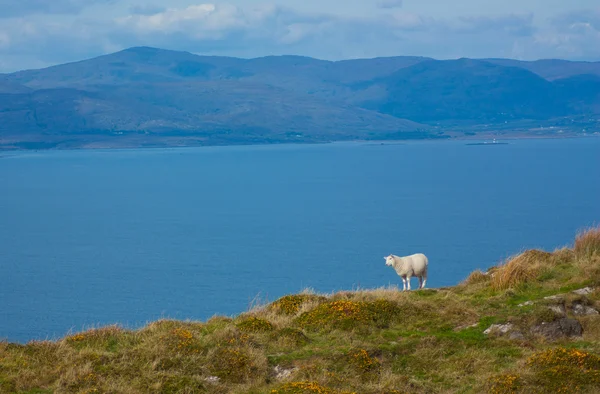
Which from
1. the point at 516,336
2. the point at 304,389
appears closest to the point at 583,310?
the point at 516,336

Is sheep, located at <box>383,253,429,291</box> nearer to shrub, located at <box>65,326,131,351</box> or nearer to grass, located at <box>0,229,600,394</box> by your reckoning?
grass, located at <box>0,229,600,394</box>

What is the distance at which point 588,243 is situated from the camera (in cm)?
2195

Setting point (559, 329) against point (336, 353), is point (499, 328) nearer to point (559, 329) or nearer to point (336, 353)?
point (559, 329)

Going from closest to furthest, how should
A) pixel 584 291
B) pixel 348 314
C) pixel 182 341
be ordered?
pixel 182 341, pixel 348 314, pixel 584 291

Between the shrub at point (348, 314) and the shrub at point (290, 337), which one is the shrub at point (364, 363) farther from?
the shrub at point (348, 314)

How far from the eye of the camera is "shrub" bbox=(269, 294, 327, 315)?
17.6m

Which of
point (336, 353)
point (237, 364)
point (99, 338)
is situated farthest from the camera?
point (99, 338)

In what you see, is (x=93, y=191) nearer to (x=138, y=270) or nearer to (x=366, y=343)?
(x=138, y=270)

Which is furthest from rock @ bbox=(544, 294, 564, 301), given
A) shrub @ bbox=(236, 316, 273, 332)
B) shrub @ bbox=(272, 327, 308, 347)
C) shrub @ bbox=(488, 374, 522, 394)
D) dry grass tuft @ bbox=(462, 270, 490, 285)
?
shrub @ bbox=(236, 316, 273, 332)

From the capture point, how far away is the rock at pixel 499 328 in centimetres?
1523

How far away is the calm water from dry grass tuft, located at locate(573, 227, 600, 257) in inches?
323

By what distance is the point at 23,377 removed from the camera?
12.9 metres

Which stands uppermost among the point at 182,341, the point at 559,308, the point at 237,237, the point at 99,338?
the point at 182,341

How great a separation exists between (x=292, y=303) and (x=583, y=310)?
6.70 m
